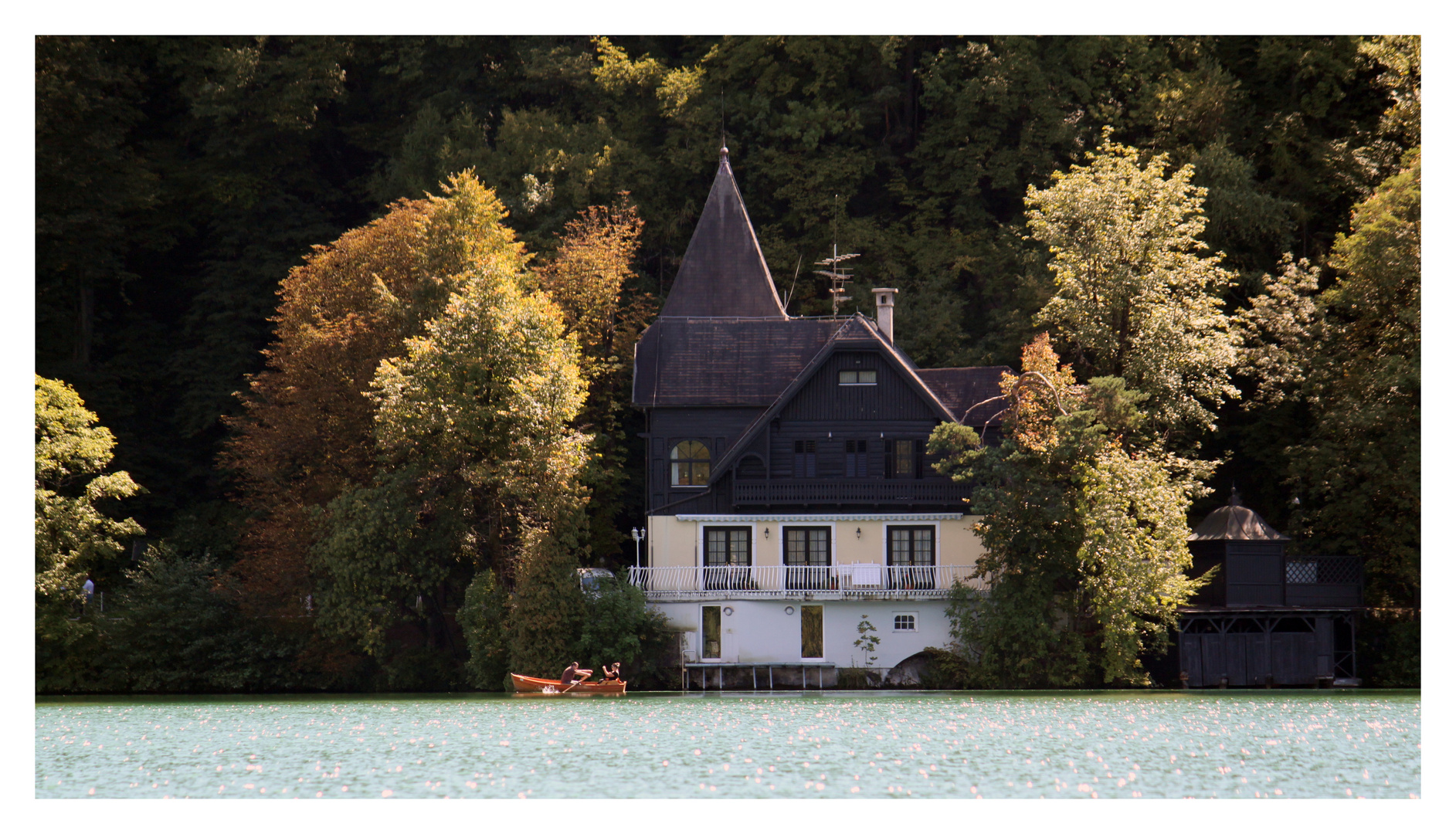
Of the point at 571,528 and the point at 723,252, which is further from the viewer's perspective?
the point at 723,252

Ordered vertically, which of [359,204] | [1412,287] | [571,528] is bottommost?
[571,528]

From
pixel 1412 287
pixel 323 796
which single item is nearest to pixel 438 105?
pixel 1412 287

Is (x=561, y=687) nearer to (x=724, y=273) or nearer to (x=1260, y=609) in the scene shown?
(x=724, y=273)

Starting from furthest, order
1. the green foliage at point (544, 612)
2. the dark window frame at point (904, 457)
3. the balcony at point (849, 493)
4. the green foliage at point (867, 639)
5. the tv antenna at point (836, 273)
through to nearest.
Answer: the tv antenna at point (836, 273) < the dark window frame at point (904, 457) < the balcony at point (849, 493) < the green foliage at point (867, 639) < the green foliage at point (544, 612)

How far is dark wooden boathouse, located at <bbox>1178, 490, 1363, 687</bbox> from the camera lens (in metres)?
35.0

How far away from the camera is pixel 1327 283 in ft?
139

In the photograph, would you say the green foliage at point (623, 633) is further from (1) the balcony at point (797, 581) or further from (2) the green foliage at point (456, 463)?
(2) the green foliage at point (456, 463)

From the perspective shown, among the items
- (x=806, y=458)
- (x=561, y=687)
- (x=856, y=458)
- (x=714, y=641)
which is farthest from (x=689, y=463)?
(x=561, y=687)

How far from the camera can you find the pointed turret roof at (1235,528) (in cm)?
3506

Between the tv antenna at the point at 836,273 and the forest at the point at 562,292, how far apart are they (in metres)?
0.35

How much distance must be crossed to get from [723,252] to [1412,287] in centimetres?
1715

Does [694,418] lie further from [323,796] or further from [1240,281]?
[323,796]

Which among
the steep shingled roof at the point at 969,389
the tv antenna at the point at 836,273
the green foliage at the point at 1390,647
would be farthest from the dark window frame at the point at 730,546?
the green foliage at the point at 1390,647

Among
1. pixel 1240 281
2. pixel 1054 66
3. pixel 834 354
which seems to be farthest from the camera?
pixel 1054 66
